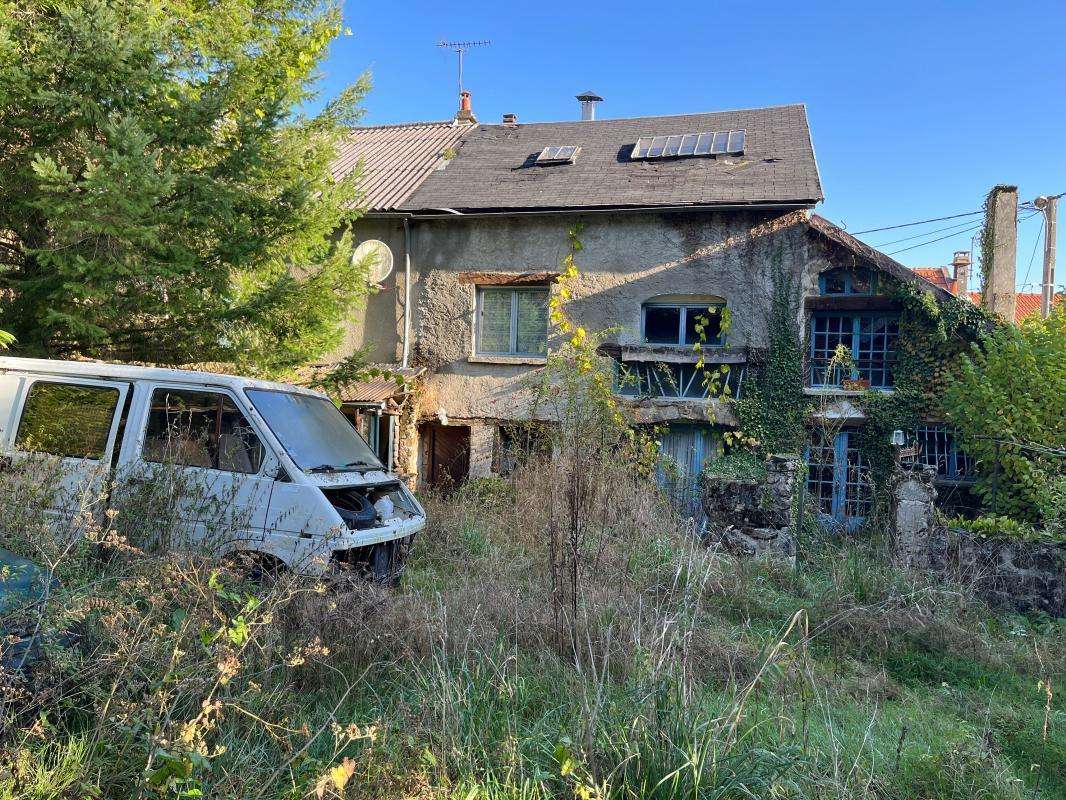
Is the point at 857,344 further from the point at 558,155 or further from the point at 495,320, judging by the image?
the point at 558,155

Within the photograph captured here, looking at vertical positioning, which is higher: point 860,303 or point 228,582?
point 860,303

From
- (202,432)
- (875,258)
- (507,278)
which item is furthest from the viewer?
(507,278)

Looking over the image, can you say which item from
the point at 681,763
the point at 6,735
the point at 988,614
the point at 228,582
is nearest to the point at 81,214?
the point at 228,582

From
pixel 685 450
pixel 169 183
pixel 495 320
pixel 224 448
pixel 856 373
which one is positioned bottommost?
pixel 685 450

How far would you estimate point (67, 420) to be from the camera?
5.67 m

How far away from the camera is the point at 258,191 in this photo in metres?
7.87

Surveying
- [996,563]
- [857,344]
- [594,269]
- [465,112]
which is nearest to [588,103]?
[465,112]

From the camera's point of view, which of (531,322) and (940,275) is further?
(940,275)

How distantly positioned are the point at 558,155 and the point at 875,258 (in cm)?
639

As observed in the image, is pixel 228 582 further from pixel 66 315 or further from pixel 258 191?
pixel 258 191

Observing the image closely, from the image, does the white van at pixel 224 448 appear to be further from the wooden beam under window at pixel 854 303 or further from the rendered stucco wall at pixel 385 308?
the wooden beam under window at pixel 854 303

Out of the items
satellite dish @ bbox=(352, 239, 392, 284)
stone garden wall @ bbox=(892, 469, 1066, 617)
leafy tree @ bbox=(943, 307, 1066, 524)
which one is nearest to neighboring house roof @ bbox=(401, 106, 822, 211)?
satellite dish @ bbox=(352, 239, 392, 284)

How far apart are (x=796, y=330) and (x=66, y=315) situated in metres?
10.2

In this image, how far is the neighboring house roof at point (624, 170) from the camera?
12.0 meters
